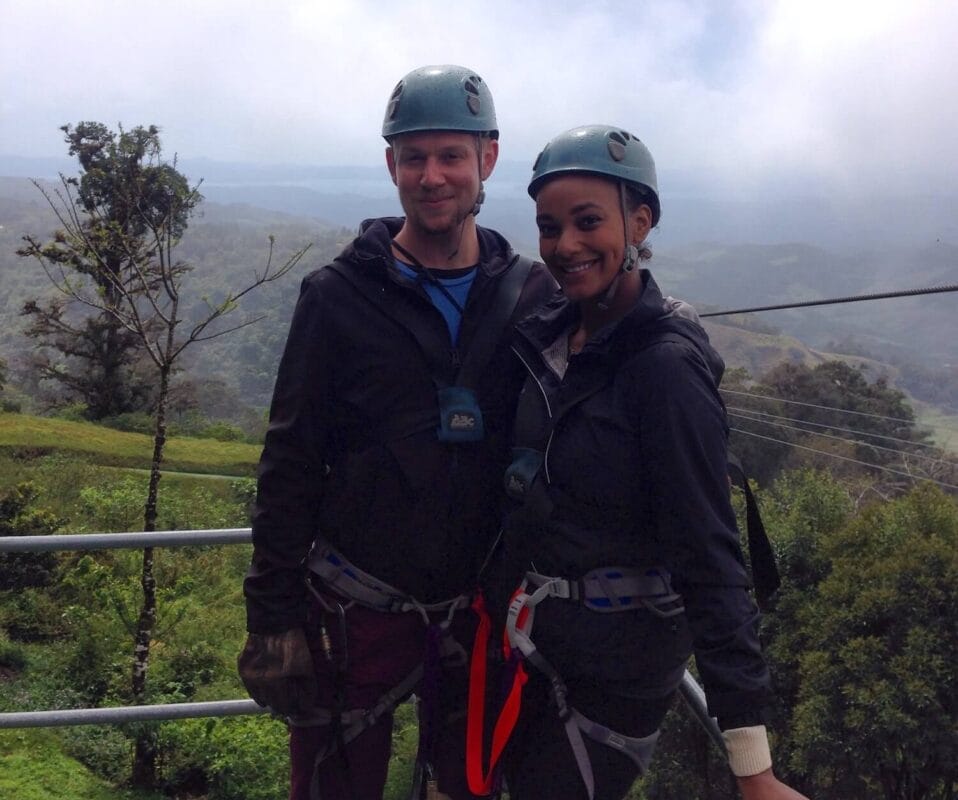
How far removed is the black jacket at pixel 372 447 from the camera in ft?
6.98

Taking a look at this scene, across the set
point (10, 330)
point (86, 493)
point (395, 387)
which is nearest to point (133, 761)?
point (395, 387)

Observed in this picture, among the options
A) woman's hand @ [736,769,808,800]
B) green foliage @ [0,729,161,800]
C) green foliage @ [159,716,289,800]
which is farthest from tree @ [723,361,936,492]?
woman's hand @ [736,769,808,800]

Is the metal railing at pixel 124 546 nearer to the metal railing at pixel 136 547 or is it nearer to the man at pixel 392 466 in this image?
the metal railing at pixel 136 547

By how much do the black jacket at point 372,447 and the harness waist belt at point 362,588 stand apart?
0.03 m

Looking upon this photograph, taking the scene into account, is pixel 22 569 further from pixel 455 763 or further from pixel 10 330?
pixel 10 330

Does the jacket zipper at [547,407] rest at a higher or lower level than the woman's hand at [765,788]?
higher

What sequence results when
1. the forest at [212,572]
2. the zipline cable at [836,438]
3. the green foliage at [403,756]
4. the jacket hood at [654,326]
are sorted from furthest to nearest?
the zipline cable at [836,438], the green foliage at [403,756], the forest at [212,572], the jacket hood at [654,326]

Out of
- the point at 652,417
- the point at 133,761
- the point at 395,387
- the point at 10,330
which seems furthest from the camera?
the point at 10,330

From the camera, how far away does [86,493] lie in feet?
67.4

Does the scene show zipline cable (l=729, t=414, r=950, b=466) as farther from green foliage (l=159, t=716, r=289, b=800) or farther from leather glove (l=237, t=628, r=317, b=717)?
leather glove (l=237, t=628, r=317, b=717)

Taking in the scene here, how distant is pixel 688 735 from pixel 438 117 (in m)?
16.4

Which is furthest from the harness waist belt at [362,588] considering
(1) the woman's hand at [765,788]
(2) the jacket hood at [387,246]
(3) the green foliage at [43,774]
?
(3) the green foliage at [43,774]

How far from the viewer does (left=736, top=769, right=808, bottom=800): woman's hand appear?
1640mm

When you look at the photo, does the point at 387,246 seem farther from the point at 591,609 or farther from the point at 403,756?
the point at 403,756
